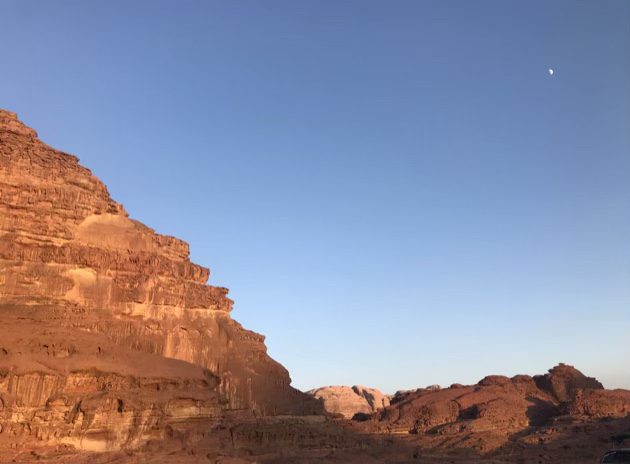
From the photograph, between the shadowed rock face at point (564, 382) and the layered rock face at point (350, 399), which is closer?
the shadowed rock face at point (564, 382)

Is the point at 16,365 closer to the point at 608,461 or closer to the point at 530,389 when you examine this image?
the point at 608,461

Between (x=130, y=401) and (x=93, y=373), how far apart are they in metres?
2.62

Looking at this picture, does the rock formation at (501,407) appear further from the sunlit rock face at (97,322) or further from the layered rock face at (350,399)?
the layered rock face at (350,399)

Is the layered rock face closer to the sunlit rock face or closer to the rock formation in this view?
the rock formation

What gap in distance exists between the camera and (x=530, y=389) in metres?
69.8

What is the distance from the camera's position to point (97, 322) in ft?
112

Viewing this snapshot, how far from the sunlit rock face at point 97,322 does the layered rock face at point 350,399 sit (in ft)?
184

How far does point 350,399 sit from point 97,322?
75157 millimetres

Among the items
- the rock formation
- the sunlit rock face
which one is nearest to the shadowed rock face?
the rock formation

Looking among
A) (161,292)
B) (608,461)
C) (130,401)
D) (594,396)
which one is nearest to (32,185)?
(161,292)

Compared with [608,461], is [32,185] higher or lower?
higher

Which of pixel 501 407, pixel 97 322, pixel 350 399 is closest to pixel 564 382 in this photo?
pixel 501 407

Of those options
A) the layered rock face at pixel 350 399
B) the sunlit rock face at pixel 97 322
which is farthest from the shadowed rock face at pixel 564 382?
the sunlit rock face at pixel 97 322

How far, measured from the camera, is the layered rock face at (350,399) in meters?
96.7
